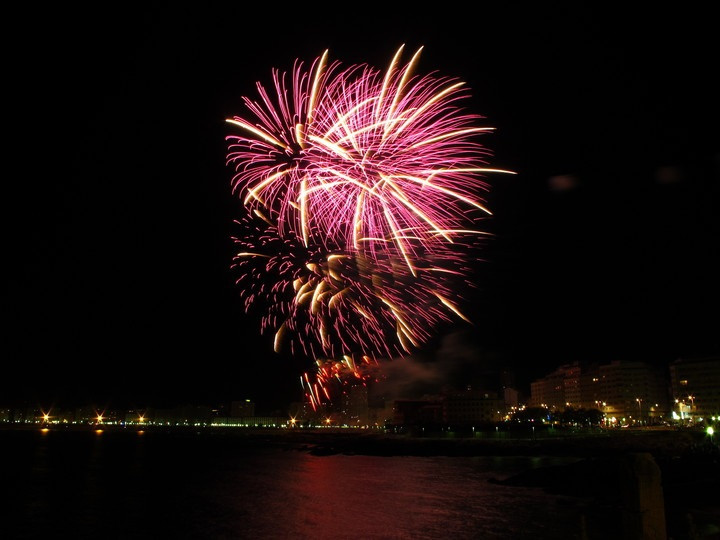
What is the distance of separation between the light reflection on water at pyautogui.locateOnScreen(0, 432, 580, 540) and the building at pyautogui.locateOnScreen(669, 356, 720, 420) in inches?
2497

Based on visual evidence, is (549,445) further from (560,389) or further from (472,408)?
(560,389)

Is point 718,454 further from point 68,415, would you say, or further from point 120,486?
point 68,415

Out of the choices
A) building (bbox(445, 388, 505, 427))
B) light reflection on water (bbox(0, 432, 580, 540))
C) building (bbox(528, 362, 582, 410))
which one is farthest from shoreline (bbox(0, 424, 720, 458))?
building (bbox(528, 362, 582, 410))

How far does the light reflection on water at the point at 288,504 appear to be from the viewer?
16.9m

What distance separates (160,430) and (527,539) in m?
125

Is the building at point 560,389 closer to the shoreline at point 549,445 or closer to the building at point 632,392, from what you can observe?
the building at point 632,392

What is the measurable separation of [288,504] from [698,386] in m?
88.3

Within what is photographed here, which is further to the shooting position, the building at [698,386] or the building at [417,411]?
the building at [417,411]

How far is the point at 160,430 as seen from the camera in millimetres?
126562

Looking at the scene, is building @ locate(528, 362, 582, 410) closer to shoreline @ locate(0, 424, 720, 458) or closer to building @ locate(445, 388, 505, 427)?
building @ locate(445, 388, 505, 427)

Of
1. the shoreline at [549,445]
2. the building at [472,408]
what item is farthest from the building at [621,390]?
the shoreline at [549,445]

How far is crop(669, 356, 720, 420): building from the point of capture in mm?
87938

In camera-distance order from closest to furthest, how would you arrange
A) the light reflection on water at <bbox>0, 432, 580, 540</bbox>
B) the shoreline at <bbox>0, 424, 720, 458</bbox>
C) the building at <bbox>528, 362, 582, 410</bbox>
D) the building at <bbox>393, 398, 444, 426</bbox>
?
the light reflection on water at <bbox>0, 432, 580, 540</bbox>, the shoreline at <bbox>0, 424, 720, 458</bbox>, the building at <bbox>393, 398, 444, 426</bbox>, the building at <bbox>528, 362, 582, 410</bbox>

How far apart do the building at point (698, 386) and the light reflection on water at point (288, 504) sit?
63.4 metres
